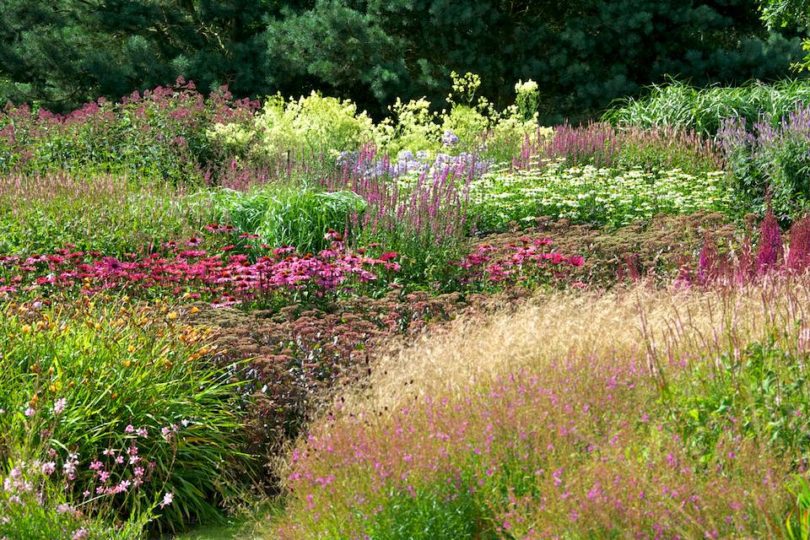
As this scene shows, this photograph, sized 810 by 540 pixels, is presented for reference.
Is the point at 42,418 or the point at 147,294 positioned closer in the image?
the point at 42,418

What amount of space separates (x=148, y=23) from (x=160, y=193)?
13.4m

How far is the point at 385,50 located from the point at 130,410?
16.6 meters

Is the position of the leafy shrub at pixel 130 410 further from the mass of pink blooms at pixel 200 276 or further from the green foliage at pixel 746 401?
the green foliage at pixel 746 401

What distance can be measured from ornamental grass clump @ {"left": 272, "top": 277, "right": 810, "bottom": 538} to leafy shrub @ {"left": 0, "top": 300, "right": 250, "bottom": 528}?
68 centimetres

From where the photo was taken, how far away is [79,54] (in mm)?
20688

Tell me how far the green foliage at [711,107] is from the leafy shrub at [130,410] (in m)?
10.6

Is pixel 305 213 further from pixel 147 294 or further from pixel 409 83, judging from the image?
pixel 409 83

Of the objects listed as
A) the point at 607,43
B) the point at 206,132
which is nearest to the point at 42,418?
the point at 206,132

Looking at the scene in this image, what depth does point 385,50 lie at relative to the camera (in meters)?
20.3

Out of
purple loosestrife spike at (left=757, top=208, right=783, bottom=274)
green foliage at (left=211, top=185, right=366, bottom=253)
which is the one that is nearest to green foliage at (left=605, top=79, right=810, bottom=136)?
green foliage at (left=211, top=185, right=366, bottom=253)

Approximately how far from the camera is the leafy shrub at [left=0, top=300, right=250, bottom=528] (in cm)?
446

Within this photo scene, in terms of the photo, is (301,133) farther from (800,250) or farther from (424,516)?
(424,516)

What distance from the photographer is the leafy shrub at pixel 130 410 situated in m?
4.46

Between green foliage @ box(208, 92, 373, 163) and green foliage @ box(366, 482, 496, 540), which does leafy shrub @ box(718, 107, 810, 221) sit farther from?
green foliage @ box(366, 482, 496, 540)
